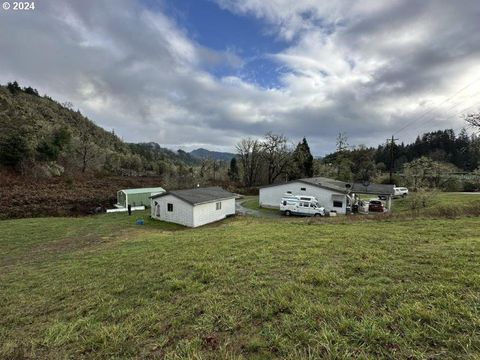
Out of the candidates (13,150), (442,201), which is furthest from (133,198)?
(442,201)

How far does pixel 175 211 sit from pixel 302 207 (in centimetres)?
1353

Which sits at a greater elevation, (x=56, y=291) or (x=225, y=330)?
(x=225, y=330)

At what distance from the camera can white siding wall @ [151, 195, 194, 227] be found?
70.7 ft

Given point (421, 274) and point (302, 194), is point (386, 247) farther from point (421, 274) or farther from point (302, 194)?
point (302, 194)

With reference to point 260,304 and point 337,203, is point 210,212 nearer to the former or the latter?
point 337,203

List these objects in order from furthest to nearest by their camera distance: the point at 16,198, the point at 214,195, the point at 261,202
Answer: the point at 261,202
the point at 16,198
the point at 214,195

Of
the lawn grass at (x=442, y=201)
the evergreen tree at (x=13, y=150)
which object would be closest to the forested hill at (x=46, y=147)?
the evergreen tree at (x=13, y=150)

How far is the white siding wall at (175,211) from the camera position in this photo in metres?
21.6

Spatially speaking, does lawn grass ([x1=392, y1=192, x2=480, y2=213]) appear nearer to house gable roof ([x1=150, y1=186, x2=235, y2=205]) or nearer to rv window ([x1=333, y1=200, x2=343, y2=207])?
rv window ([x1=333, y1=200, x2=343, y2=207])

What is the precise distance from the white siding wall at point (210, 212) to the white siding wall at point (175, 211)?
0.58 meters

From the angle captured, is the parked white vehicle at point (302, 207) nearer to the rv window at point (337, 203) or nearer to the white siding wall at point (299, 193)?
the white siding wall at point (299, 193)

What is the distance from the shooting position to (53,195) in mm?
32625

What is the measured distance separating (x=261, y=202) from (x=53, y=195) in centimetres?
2909

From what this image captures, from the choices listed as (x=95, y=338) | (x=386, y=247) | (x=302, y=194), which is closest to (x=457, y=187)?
(x=302, y=194)
